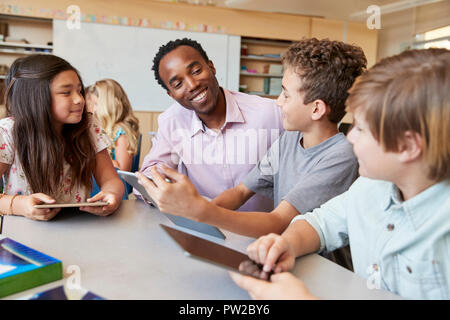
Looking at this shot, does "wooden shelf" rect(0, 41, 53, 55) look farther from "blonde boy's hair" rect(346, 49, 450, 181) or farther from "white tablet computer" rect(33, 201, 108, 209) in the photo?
"blonde boy's hair" rect(346, 49, 450, 181)

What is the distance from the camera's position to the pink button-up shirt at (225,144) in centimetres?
165

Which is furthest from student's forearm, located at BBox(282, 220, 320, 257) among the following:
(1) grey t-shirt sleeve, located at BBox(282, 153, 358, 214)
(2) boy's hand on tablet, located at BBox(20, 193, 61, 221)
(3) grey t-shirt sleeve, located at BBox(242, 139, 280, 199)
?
(2) boy's hand on tablet, located at BBox(20, 193, 61, 221)

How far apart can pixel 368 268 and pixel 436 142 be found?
0.33 meters

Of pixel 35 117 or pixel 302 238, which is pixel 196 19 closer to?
pixel 35 117

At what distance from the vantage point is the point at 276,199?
1.36 metres

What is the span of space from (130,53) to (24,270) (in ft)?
17.4

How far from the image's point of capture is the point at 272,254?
74 cm

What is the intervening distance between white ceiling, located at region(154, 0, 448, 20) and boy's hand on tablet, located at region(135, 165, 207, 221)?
17.1 ft

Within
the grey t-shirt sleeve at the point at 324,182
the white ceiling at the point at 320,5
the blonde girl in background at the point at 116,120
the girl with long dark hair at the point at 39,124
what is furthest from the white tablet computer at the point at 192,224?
the white ceiling at the point at 320,5

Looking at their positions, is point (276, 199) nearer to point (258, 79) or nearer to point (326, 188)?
point (326, 188)

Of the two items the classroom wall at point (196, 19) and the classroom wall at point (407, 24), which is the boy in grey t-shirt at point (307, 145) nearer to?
the classroom wall at point (407, 24)

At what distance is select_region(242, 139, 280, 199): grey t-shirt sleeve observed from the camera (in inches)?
53.1

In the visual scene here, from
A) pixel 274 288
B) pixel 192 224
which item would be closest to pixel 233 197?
pixel 192 224
